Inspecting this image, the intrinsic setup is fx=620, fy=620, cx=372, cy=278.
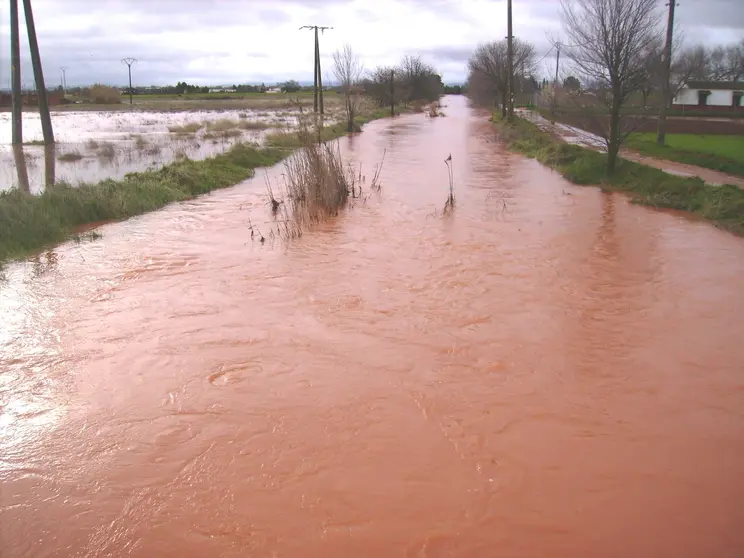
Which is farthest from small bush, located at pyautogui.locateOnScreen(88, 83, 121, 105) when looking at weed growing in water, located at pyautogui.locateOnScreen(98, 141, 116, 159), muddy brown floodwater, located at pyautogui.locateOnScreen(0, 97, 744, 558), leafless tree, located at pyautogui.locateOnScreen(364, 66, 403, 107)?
muddy brown floodwater, located at pyautogui.locateOnScreen(0, 97, 744, 558)

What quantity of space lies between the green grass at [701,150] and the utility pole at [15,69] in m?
23.3

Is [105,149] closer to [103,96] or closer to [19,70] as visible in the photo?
[19,70]

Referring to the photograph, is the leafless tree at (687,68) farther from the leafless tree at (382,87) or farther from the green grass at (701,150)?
the leafless tree at (382,87)

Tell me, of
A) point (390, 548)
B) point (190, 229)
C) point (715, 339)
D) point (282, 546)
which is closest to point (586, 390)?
point (715, 339)

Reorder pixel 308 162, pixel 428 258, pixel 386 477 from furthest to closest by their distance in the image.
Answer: pixel 308 162, pixel 428 258, pixel 386 477

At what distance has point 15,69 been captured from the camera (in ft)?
78.7

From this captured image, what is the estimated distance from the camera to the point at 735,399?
527 centimetres

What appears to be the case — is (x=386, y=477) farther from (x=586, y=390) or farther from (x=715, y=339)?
(x=715, y=339)

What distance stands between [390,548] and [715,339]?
457cm

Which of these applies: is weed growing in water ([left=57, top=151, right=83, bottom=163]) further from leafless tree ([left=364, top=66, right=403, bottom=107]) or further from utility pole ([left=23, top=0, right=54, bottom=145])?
leafless tree ([left=364, top=66, right=403, bottom=107])

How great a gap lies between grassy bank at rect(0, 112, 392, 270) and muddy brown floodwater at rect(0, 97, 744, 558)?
A: 0.92 metres

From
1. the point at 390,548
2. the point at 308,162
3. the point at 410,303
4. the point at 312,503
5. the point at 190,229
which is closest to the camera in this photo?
the point at 390,548

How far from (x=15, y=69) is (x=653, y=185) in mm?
23280

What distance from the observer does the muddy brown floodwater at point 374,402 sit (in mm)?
3809
